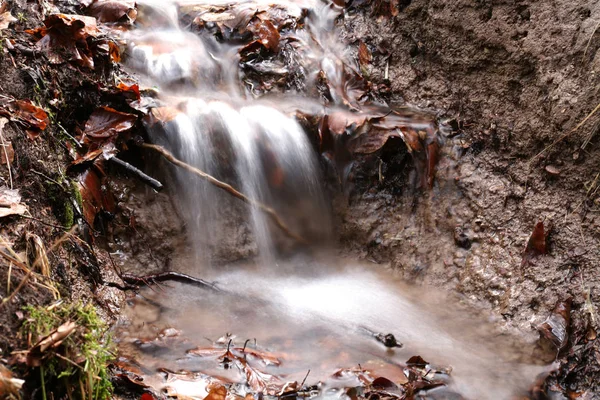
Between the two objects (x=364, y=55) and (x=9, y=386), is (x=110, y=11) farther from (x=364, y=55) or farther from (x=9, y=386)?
(x=9, y=386)

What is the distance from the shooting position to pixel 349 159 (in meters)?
3.59

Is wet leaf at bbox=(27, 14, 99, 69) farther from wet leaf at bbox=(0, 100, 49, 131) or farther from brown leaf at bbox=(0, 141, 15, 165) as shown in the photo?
brown leaf at bbox=(0, 141, 15, 165)

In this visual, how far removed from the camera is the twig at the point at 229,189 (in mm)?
Answer: 3266

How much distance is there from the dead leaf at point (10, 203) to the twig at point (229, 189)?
122cm

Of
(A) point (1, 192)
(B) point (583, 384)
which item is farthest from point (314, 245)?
(A) point (1, 192)

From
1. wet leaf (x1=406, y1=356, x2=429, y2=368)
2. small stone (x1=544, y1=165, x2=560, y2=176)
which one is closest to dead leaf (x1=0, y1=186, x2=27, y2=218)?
wet leaf (x1=406, y1=356, x2=429, y2=368)

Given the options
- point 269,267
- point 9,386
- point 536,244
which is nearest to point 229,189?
point 269,267

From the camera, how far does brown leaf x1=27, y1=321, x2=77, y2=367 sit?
1.41 meters

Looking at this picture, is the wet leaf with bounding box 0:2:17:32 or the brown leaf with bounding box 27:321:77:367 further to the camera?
the wet leaf with bounding box 0:2:17:32

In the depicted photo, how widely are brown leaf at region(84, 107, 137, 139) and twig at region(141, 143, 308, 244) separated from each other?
0.18 metres

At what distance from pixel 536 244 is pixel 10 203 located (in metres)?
2.65

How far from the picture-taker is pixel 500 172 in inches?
129

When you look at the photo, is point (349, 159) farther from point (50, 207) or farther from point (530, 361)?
point (50, 207)

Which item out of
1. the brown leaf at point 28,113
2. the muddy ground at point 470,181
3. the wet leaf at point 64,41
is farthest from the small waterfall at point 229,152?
the brown leaf at point 28,113
